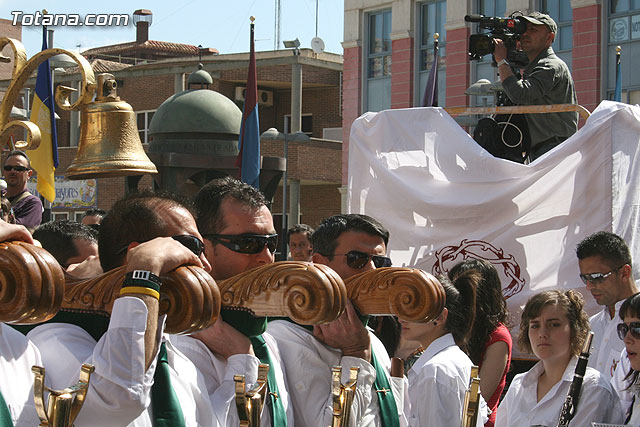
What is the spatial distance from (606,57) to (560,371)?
2023cm

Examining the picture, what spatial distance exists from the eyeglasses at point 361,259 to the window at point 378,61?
82.1 feet

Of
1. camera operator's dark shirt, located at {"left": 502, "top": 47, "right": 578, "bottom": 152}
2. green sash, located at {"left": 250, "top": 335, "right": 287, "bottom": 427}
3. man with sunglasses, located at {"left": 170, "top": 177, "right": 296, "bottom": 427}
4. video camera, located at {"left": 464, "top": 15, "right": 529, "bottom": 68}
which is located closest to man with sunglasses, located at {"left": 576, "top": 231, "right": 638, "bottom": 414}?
camera operator's dark shirt, located at {"left": 502, "top": 47, "right": 578, "bottom": 152}

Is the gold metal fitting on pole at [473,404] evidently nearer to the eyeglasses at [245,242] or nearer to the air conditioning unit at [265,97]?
the eyeglasses at [245,242]

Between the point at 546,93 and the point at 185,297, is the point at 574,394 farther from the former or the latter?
the point at 546,93

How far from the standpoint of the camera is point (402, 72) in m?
28.0

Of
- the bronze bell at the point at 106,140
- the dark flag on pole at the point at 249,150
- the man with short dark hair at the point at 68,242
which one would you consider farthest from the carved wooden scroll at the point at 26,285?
the dark flag on pole at the point at 249,150

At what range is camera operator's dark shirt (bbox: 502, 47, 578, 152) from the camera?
677 centimetres

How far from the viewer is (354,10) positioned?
2938cm

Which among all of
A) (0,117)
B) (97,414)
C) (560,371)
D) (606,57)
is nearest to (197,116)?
(560,371)

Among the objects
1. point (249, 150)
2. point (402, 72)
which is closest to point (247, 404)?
point (249, 150)

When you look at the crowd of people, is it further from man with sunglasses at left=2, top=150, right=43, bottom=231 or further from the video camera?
the video camera

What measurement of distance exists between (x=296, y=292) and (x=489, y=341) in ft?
9.81

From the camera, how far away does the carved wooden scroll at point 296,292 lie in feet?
7.97

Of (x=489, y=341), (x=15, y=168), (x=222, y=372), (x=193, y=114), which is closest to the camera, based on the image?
(x=222, y=372)
